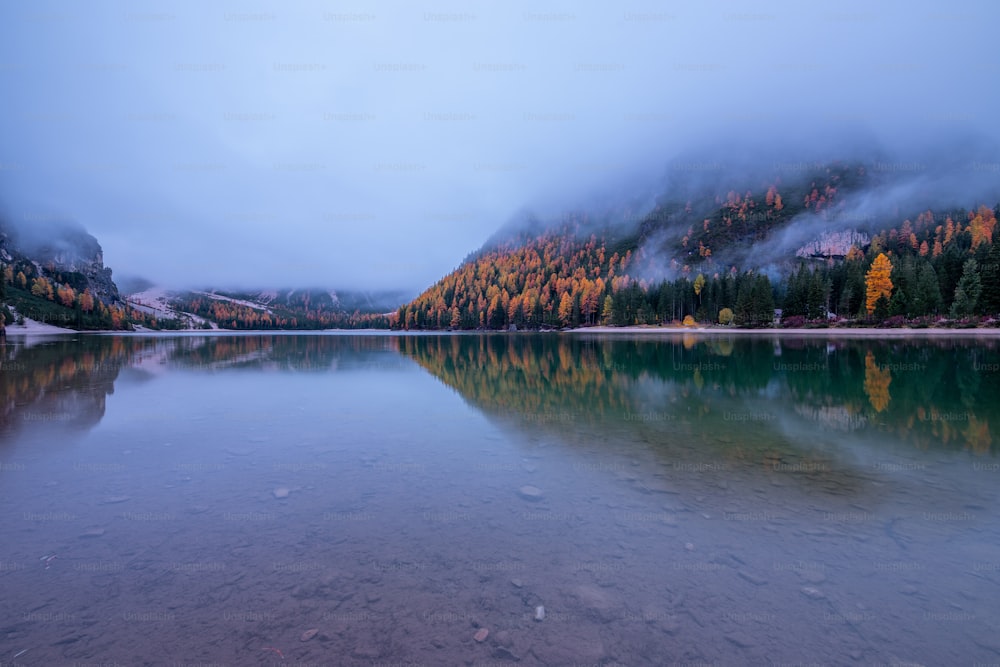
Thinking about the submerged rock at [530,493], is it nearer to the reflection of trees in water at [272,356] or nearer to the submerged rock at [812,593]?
the submerged rock at [812,593]

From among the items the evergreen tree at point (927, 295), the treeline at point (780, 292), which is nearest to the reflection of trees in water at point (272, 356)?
the treeline at point (780, 292)

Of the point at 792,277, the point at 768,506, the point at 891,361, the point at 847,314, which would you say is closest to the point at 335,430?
the point at 768,506

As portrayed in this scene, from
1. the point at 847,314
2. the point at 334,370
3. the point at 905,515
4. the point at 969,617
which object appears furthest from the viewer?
the point at 847,314

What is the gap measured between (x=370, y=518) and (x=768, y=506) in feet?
25.3

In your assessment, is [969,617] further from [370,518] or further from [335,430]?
[335,430]

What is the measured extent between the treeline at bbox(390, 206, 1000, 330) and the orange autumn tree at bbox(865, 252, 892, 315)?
0.65 ft

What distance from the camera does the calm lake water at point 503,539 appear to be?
189 inches

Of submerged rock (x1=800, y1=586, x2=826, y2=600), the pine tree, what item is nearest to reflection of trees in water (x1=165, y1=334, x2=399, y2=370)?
submerged rock (x1=800, y1=586, x2=826, y2=600)

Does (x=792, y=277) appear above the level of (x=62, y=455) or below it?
above

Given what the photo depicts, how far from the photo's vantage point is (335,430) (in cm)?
1459

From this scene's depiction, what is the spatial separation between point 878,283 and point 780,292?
143ft

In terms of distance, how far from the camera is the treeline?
255ft

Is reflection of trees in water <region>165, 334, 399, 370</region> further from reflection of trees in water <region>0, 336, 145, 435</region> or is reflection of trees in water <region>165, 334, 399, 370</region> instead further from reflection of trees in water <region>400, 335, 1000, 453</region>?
reflection of trees in water <region>400, 335, 1000, 453</region>

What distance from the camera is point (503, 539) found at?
283 inches
